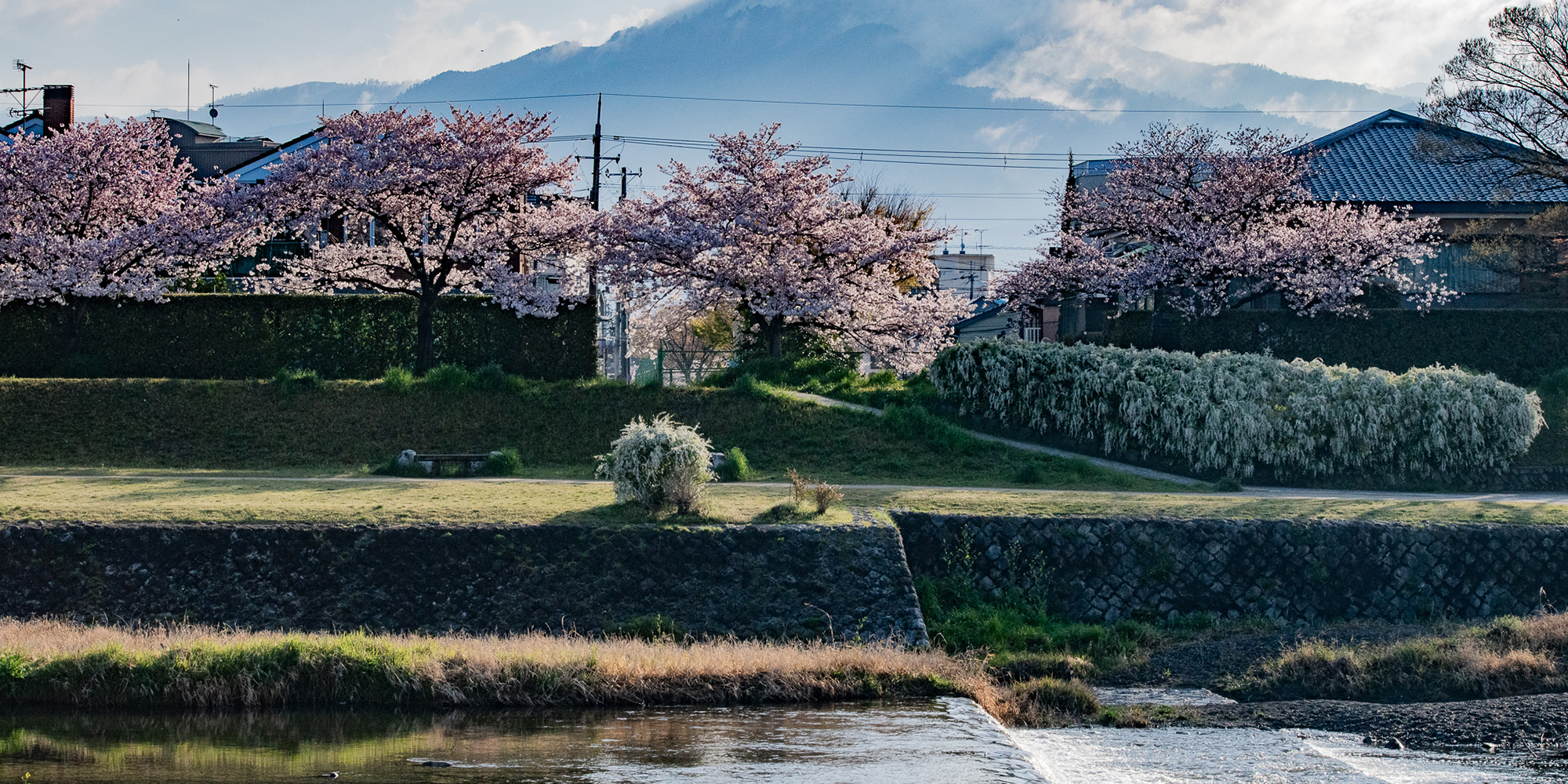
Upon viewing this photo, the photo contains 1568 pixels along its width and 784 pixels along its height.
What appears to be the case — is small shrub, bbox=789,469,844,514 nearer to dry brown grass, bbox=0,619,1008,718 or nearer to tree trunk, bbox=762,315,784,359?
dry brown grass, bbox=0,619,1008,718

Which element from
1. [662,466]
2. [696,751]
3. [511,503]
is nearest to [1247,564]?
[662,466]

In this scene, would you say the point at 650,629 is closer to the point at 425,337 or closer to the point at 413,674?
the point at 413,674

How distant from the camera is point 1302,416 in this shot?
24.1m

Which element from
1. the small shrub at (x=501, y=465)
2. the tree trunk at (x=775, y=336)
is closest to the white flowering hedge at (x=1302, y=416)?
the tree trunk at (x=775, y=336)

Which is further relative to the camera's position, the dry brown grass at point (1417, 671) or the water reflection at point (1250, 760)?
the dry brown grass at point (1417, 671)

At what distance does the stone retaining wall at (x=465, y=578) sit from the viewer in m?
15.2

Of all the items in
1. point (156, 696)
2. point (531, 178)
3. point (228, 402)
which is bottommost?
point (156, 696)

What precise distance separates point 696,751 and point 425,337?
2096cm

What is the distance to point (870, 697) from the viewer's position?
13.2 meters

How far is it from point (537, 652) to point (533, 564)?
2.83m

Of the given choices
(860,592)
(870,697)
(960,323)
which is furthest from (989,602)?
(960,323)

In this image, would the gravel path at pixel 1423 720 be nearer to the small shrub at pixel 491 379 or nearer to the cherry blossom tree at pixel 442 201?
the small shrub at pixel 491 379

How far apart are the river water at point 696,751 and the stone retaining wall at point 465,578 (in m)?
2.77

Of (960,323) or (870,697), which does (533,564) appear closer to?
(870,697)
